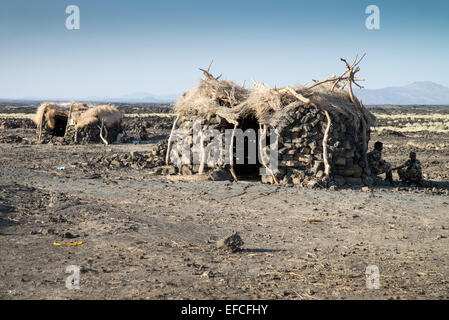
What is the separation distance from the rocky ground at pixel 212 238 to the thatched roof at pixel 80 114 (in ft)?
27.9

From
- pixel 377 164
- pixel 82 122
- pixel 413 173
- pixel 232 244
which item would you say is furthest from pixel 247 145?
pixel 82 122

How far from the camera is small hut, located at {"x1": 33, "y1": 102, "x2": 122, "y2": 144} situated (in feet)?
65.7

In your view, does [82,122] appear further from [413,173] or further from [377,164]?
[413,173]

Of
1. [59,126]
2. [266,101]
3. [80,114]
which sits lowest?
[59,126]

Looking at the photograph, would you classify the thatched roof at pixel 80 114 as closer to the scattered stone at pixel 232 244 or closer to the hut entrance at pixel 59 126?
the hut entrance at pixel 59 126

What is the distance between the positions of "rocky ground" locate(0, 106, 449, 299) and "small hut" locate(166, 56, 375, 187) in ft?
2.32

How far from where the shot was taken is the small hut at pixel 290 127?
10.5m

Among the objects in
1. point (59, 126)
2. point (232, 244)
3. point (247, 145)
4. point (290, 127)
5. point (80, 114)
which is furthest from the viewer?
point (59, 126)

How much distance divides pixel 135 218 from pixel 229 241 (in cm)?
215

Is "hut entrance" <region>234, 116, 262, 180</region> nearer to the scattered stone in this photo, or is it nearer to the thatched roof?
the scattered stone

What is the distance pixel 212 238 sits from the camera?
661 centimetres

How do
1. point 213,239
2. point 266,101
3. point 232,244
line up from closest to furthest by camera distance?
point 232,244
point 213,239
point 266,101

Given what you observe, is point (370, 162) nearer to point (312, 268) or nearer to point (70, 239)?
point (312, 268)

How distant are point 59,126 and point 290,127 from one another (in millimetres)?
15185
